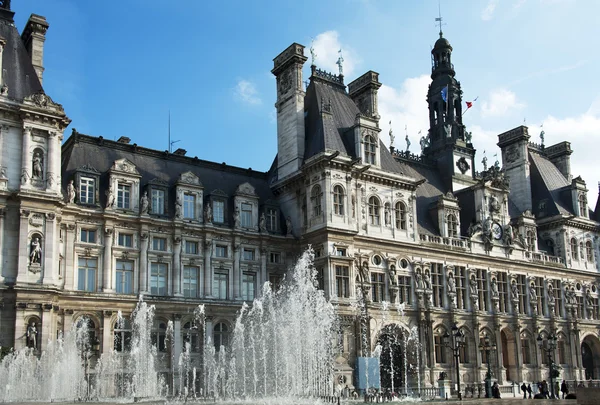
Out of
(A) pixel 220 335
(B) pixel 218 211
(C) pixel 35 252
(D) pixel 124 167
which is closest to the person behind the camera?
(C) pixel 35 252

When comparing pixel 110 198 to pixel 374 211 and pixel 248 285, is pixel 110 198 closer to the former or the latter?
pixel 248 285

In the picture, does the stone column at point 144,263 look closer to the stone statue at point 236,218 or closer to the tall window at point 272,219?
the stone statue at point 236,218

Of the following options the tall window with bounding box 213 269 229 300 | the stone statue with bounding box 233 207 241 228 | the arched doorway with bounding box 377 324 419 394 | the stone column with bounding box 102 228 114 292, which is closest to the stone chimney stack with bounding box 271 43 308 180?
the stone statue with bounding box 233 207 241 228

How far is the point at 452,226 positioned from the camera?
201 ft

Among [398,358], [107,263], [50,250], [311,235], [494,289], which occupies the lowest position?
[398,358]

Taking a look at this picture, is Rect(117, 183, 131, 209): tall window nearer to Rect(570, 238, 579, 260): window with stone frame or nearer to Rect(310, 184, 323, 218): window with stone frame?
Rect(310, 184, 323, 218): window with stone frame

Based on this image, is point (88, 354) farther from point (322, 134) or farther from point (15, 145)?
point (322, 134)

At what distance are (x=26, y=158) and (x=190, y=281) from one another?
1353 cm

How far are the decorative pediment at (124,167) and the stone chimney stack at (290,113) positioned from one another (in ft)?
42.2

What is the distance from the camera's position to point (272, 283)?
52469 mm

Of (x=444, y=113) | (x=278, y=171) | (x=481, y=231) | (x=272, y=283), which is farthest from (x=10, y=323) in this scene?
(x=444, y=113)

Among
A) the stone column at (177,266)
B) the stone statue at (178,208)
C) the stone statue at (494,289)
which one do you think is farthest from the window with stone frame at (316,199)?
the stone statue at (494,289)

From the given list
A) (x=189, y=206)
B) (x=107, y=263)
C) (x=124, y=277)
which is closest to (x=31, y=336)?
(x=107, y=263)

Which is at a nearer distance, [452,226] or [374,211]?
[374,211]
